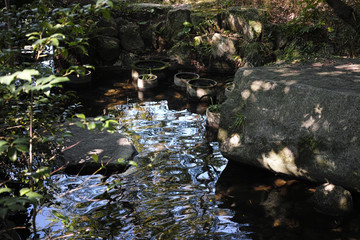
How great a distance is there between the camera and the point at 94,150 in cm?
Answer: 577

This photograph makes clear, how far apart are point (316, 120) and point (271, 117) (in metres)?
0.61

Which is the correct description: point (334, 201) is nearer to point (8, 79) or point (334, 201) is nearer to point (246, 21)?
point (8, 79)

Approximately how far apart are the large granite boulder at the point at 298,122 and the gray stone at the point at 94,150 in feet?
5.14

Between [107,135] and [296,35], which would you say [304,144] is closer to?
[107,135]

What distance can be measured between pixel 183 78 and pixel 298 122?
505 centimetres

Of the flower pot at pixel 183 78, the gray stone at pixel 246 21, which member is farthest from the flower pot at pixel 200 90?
the gray stone at pixel 246 21

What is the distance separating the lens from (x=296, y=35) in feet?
29.9

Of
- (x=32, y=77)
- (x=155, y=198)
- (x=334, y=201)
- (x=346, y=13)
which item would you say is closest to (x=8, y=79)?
(x=32, y=77)

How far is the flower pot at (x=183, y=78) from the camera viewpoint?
30.7ft

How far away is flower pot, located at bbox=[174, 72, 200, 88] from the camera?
30.7ft

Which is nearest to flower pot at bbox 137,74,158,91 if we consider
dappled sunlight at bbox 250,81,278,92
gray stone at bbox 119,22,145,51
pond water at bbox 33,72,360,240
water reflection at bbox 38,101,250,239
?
water reflection at bbox 38,101,250,239

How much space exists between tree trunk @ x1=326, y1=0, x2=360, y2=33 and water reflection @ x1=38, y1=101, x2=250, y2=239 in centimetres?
397

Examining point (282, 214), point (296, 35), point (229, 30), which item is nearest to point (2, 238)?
point (282, 214)

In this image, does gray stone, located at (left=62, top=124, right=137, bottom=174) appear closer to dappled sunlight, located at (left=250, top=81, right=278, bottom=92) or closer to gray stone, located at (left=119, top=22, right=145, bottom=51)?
dappled sunlight, located at (left=250, top=81, right=278, bottom=92)
